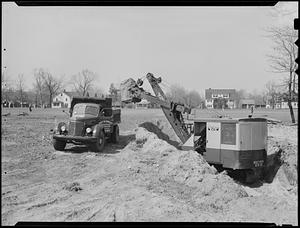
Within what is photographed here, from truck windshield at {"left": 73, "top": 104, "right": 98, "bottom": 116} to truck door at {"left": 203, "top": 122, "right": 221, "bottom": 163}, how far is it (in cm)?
491

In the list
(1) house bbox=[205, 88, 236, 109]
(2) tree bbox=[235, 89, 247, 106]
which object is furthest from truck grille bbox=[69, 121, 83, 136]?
(2) tree bbox=[235, 89, 247, 106]

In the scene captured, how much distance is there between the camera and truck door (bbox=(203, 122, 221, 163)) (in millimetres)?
10141

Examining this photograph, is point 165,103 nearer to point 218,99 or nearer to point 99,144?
point 99,144

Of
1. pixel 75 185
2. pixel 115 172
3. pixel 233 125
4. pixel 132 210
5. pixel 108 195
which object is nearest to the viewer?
pixel 132 210

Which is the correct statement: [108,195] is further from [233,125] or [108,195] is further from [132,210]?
[233,125]

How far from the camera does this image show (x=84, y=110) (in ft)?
43.0

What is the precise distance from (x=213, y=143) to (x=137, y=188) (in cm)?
393

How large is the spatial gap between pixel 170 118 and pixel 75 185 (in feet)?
24.4

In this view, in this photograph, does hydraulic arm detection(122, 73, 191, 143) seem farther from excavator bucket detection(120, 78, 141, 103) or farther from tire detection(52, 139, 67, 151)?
tire detection(52, 139, 67, 151)

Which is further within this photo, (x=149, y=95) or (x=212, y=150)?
(x=149, y=95)

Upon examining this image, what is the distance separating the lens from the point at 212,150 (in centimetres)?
1025

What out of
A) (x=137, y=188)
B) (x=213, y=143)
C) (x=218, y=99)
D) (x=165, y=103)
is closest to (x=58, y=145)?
(x=165, y=103)

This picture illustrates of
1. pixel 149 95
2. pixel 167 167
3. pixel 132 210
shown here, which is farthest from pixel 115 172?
pixel 149 95
